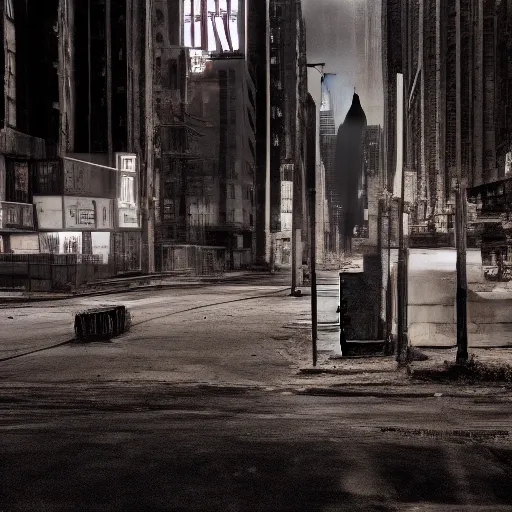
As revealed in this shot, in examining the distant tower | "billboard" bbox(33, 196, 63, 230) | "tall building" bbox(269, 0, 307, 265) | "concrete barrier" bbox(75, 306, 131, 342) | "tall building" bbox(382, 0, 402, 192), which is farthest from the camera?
"tall building" bbox(269, 0, 307, 265)

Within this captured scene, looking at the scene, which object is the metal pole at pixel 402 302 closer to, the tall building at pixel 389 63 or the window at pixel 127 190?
the tall building at pixel 389 63

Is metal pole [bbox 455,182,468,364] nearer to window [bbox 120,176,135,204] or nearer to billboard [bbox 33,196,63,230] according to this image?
billboard [bbox 33,196,63,230]

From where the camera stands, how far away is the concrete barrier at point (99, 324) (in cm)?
1038

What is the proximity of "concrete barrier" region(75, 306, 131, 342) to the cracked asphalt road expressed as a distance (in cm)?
89

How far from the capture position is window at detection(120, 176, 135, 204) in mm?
29469

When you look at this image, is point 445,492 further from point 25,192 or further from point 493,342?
point 25,192

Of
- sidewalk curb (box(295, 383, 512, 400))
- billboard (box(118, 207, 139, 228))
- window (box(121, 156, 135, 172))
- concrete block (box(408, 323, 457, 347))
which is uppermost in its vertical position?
window (box(121, 156, 135, 172))

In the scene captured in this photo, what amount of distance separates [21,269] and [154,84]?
19.2 meters

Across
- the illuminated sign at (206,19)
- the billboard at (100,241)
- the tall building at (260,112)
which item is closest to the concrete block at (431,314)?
the billboard at (100,241)

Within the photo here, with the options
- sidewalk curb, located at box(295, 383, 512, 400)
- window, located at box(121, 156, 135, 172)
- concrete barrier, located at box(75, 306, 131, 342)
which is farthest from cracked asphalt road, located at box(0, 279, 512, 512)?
window, located at box(121, 156, 135, 172)

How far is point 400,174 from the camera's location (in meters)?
8.19

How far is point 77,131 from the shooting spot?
99.3 ft

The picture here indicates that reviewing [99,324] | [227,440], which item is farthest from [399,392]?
[99,324]

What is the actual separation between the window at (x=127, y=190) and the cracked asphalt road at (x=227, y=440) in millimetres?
20434
